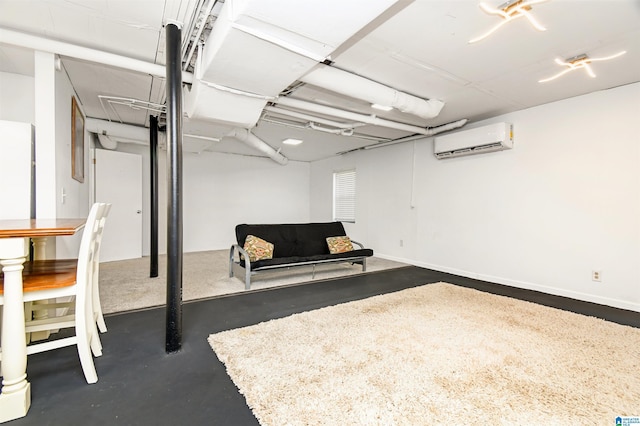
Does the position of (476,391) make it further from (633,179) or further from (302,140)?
(302,140)

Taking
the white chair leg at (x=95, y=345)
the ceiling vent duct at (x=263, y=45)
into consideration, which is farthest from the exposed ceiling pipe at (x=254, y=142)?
the white chair leg at (x=95, y=345)

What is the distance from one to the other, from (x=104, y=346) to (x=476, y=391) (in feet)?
8.16

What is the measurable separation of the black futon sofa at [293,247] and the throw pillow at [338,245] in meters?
0.12

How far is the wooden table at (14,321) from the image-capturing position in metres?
1.31

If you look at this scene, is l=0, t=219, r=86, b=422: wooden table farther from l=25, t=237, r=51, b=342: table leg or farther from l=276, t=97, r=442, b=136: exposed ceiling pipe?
l=276, t=97, r=442, b=136: exposed ceiling pipe

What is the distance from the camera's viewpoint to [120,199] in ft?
16.9

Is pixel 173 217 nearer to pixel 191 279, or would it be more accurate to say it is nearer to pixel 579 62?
pixel 191 279

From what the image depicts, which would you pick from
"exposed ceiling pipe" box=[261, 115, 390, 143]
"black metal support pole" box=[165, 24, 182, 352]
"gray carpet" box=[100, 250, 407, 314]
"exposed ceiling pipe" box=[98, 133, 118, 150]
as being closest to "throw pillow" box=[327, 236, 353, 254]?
"gray carpet" box=[100, 250, 407, 314]

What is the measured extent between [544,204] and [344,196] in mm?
4040

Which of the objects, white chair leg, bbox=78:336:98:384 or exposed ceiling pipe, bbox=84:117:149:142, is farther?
exposed ceiling pipe, bbox=84:117:149:142

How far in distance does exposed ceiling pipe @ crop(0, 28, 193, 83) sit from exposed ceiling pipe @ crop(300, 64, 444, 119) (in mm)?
1432

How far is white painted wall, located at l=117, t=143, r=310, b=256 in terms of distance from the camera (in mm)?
5855

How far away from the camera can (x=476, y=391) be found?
5.26 ft

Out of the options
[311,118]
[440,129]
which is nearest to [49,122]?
[311,118]
